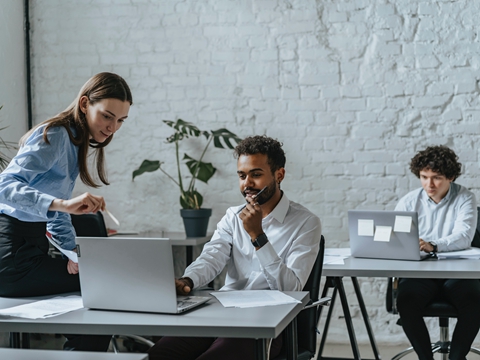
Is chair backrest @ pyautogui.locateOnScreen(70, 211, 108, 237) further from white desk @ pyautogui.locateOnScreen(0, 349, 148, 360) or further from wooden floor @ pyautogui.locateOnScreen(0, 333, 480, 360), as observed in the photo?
white desk @ pyautogui.locateOnScreen(0, 349, 148, 360)

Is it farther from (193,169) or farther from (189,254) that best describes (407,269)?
(193,169)

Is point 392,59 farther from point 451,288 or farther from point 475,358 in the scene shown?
point 475,358

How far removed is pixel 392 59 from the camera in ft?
14.2

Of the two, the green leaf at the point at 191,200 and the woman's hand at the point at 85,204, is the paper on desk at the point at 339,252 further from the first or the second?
the woman's hand at the point at 85,204

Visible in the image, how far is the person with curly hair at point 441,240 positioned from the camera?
3.12m

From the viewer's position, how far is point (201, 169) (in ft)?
14.2

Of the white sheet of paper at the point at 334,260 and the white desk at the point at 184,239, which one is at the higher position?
the white sheet of paper at the point at 334,260

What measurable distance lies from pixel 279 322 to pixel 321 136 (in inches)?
113

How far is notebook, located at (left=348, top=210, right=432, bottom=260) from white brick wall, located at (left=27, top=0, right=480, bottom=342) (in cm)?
126

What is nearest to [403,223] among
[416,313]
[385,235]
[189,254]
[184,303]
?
[385,235]

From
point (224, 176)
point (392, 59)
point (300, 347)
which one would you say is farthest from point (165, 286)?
point (392, 59)

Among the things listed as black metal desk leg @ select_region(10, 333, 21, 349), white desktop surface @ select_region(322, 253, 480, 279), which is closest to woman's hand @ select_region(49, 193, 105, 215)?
black metal desk leg @ select_region(10, 333, 21, 349)

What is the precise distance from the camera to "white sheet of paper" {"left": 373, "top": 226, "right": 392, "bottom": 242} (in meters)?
3.05

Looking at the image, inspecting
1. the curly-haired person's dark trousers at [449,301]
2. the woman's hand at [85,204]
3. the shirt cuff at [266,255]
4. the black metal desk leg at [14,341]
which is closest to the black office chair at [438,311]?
the curly-haired person's dark trousers at [449,301]
